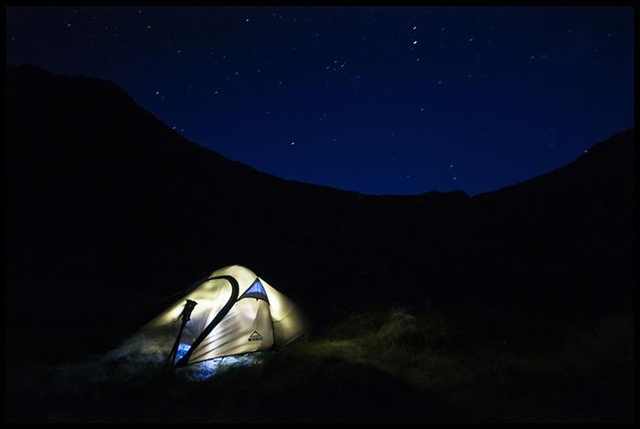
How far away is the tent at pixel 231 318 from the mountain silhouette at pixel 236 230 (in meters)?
0.77

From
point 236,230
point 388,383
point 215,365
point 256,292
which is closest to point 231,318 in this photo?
point 256,292

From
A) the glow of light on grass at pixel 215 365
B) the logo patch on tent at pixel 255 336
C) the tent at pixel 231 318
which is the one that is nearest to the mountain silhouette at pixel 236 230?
the tent at pixel 231 318

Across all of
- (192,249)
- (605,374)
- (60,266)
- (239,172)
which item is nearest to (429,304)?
(605,374)

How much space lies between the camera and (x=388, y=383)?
758 centimetres

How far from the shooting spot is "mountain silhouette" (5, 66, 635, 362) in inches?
592

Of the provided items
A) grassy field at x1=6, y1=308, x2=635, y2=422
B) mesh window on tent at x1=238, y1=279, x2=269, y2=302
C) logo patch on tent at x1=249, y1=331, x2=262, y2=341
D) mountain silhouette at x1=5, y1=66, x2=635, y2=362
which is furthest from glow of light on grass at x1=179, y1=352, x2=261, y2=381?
mountain silhouette at x1=5, y1=66, x2=635, y2=362

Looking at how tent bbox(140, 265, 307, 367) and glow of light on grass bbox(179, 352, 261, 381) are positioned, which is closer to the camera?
glow of light on grass bbox(179, 352, 261, 381)

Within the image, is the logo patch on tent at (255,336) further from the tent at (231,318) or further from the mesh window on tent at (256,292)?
the mesh window on tent at (256,292)

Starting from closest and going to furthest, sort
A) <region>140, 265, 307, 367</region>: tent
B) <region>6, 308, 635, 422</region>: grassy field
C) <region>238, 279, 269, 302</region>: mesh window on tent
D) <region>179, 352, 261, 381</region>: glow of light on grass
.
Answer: <region>6, 308, 635, 422</region>: grassy field
<region>179, 352, 261, 381</region>: glow of light on grass
<region>140, 265, 307, 367</region>: tent
<region>238, 279, 269, 302</region>: mesh window on tent

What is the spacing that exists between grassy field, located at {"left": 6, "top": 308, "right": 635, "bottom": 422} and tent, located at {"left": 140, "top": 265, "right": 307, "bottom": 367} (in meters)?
0.94

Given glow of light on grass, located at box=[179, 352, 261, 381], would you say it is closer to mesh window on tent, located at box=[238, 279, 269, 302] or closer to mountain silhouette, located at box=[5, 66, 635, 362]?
mesh window on tent, located at box=[238, 279, 269, 302]

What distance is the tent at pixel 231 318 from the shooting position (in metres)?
10.4

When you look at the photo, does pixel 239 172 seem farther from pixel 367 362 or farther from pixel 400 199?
pixel 367 362

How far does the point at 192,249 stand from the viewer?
26406mm
